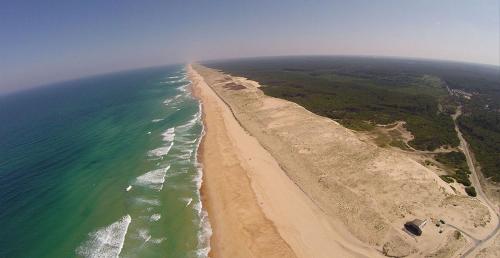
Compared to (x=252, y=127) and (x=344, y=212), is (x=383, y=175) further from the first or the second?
(x=252, y=127)

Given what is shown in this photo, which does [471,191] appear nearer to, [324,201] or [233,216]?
[324,201]

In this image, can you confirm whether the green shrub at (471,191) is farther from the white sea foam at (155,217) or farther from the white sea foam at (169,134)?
the white sea foam at (169,134)

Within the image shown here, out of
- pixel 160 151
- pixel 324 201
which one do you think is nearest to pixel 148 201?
pixel 160 151

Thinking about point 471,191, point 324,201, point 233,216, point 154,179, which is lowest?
point 471,191

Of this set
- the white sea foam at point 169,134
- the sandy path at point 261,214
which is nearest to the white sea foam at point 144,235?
the sandy path at point 261,214

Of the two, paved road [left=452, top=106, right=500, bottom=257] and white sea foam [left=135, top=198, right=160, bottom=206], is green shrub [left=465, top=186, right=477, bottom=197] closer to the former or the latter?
paved road [left=452, top=106, right=500, bottom=257]

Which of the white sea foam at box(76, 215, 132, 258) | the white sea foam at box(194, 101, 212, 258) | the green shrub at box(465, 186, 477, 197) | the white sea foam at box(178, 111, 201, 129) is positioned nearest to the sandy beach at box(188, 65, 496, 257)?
the white sea foam at box(194, 101, 212, 258)
